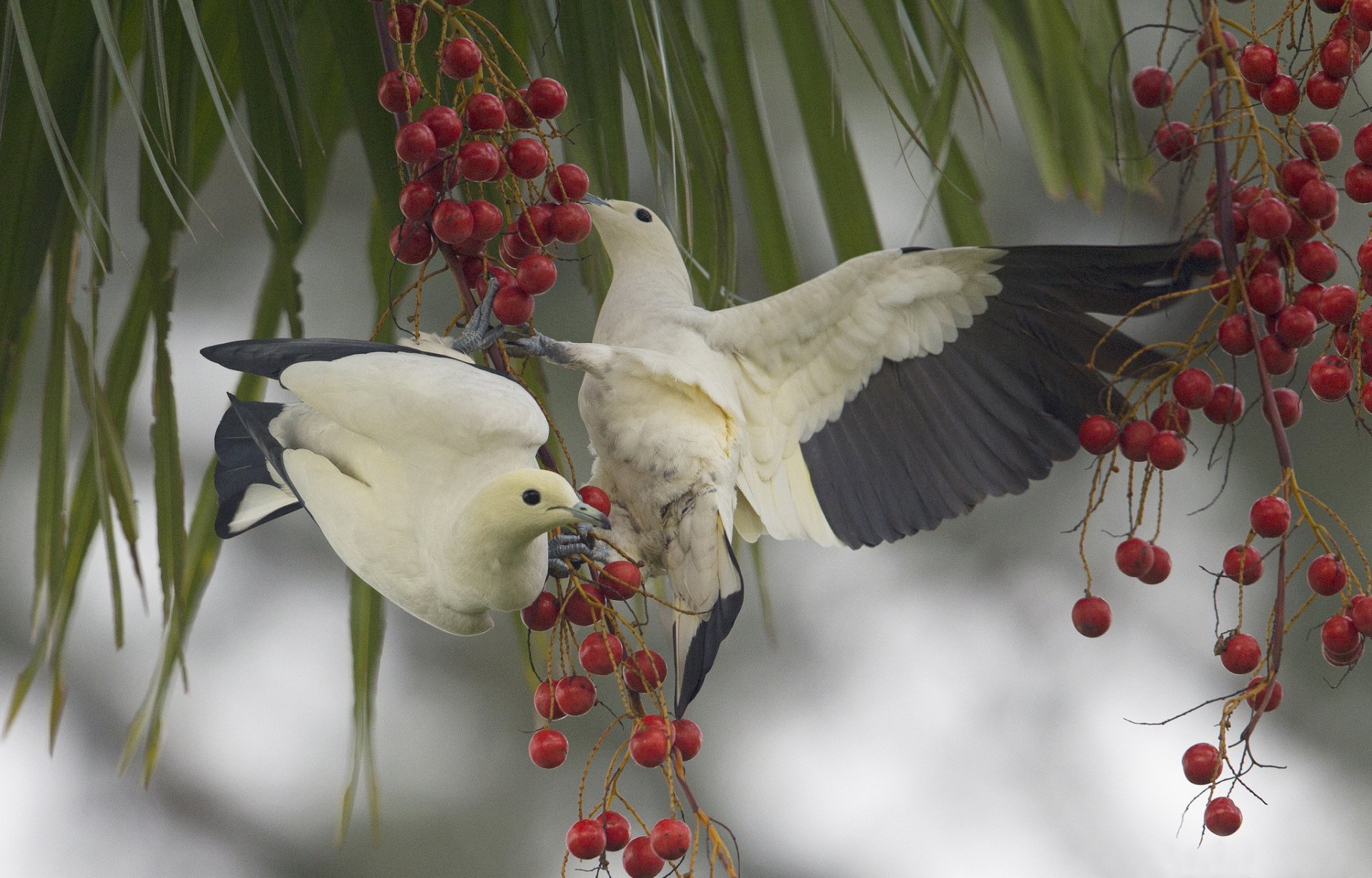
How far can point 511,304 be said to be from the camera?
574 millimetres

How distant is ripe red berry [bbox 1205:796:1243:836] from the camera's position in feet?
1.97

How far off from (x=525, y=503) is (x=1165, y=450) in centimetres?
32

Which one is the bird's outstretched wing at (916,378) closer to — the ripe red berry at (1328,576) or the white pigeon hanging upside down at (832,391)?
the white pigeon hanging upside down at (832,391)

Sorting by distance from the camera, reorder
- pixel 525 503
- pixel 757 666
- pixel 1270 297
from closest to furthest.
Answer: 1. pixel 525 503
2. pixel 1270 297
3. pixel 757 666

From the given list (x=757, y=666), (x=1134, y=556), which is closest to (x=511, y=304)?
(x=1134, y=556)

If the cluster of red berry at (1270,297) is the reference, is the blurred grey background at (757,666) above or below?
below

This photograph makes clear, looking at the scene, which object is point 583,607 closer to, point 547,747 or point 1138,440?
point 547,747

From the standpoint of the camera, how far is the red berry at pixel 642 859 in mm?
555

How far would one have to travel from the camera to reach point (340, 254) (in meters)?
2.21

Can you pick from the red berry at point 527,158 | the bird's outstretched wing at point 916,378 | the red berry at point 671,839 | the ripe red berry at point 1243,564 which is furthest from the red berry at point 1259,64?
the red berry at point 671,839

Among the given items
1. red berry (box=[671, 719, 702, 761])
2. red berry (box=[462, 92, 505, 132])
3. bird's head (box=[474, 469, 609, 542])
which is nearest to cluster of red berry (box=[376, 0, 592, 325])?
red berry (box=[462, 92, 505, 132])

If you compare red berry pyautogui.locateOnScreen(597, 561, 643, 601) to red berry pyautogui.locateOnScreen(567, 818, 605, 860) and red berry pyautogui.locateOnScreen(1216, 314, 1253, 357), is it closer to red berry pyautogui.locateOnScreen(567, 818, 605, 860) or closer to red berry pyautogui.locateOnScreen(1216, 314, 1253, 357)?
red berry pyautogui.locateOnScreen(567, 818, 605, 860)

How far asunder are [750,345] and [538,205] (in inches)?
8.3

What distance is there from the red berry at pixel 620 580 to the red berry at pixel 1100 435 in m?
0.25
